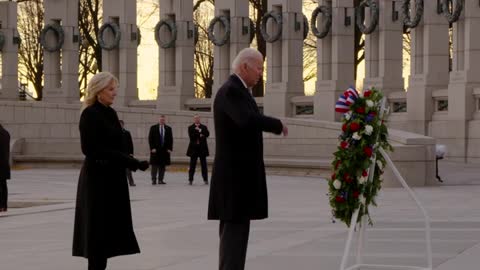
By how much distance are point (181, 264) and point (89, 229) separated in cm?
205

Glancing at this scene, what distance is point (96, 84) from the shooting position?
35.3ft

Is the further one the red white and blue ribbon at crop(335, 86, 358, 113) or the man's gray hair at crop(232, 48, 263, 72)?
the red white and blue ribbon at crop(335, 86, 358, 113)

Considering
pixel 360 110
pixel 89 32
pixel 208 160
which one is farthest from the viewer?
pixel 89 32

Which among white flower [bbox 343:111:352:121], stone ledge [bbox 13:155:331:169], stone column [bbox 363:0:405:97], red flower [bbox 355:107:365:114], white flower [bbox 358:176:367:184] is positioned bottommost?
stone ledge [bbox 13:155:331:169]

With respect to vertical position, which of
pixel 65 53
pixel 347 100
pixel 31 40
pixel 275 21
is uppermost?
pixel 31 40

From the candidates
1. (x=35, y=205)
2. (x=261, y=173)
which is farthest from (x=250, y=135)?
(x=35, y=205)

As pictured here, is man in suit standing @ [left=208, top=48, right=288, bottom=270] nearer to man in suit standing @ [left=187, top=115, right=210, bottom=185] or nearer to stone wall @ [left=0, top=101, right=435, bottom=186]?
stone wall @ [left=0, top=101, right=435, bottom=186]

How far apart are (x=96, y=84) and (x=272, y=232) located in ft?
19.6

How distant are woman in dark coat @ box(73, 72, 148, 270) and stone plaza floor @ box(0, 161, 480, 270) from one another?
1630mm

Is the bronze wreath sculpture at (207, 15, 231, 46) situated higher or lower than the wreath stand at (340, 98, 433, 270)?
higher

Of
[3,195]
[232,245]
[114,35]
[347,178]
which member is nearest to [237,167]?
[232,245]

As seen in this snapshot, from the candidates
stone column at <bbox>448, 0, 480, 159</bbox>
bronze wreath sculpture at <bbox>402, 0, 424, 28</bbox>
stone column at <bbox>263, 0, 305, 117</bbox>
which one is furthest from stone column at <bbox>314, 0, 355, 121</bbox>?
stone column at <bbox>448, 0, 480, 159</bbox>

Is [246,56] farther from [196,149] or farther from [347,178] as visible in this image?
[196,149]

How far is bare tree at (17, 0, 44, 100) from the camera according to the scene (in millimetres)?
71250
